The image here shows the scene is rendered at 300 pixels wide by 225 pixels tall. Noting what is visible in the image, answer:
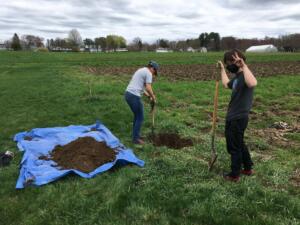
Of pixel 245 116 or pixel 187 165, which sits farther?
pixel 187 165

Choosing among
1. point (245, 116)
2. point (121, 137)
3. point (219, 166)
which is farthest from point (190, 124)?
point (245, 116)

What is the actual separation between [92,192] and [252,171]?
111 inches

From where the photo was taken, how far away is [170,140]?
8328 millimetres

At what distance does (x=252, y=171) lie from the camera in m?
6.29

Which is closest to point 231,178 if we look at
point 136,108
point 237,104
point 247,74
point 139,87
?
point 237,104

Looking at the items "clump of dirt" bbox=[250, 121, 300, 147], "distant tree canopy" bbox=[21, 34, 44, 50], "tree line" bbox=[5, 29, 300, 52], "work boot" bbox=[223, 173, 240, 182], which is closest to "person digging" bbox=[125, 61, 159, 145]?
"work boot" bbox=[223, 173, 240, 182]

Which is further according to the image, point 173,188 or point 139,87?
point 139,87

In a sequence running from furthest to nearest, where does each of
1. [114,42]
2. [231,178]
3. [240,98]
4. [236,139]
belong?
[114,42] < [231,178] < [236,139] < [240,98]

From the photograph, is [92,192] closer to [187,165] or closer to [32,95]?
[187,165]

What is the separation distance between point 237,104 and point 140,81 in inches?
116

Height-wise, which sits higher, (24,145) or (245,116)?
(245,116)

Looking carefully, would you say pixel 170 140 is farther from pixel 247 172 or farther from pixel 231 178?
pixel 231 178

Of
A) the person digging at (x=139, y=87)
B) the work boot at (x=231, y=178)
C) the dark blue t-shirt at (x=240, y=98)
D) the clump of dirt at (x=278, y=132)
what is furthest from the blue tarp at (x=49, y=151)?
the clump of dirt at (x=278, y=132)

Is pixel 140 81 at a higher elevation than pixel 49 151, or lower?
higher
